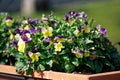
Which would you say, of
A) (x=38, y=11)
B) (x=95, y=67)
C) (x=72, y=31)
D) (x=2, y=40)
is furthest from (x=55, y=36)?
(x=38, y=11)

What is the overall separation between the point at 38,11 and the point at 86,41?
11.3 m

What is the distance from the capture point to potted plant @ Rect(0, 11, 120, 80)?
3512 millimetres

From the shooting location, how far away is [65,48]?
3543mm

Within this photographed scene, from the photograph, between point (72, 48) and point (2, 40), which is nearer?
point (72, 48)

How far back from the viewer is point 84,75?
3254 mm

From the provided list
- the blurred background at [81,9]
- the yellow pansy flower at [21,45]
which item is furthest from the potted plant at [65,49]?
the blurred background at [81,9]

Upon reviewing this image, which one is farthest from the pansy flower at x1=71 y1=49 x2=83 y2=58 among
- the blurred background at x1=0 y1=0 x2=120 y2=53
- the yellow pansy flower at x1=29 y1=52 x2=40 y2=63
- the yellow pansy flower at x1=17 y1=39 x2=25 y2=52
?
the blurred background at x1=0 y1=0 x2=120 y2=53

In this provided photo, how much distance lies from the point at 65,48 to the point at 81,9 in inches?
373

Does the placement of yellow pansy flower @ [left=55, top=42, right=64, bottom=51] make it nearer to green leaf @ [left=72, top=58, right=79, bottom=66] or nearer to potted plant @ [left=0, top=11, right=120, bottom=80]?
potted plant @ [left=0, top=11, right=120, bottom=80]

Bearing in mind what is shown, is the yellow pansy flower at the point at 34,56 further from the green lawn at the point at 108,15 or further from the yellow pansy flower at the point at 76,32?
the green lawn at the point at 108,15

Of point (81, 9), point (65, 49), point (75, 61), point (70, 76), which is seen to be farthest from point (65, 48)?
point (81, 9)

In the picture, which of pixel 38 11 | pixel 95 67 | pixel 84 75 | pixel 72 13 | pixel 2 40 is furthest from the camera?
pixel 38 11

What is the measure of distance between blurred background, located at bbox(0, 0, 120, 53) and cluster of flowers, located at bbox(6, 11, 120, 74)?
16.1 feet

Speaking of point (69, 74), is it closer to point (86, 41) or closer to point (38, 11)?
point (86, 41)
